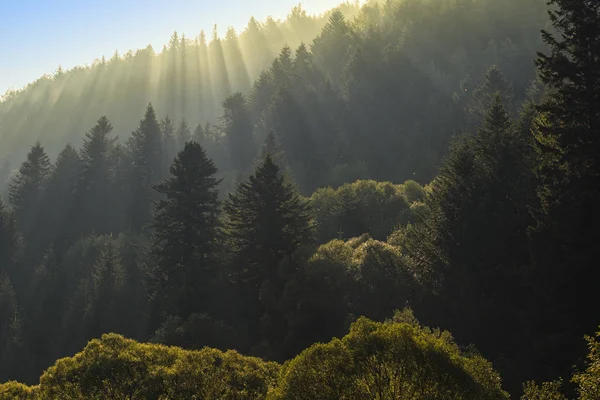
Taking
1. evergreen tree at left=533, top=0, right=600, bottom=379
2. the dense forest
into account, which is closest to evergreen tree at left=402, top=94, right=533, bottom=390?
the dense forest

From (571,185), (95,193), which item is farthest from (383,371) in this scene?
(95,193)

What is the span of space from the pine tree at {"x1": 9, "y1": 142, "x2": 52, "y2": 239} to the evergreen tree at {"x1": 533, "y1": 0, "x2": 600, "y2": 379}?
8085 centimetres

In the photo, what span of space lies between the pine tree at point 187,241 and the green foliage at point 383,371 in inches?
1044

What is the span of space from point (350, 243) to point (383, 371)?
3041cm

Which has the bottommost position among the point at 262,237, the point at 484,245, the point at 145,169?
the point at 484,245

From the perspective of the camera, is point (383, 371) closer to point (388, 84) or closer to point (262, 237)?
point (262, 237)

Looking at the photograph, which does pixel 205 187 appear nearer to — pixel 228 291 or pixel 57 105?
pixel 228 291

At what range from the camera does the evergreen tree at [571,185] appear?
2142 centimetres

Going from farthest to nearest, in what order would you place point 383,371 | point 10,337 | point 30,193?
point 30,193 < point 10,337 < point 383,371

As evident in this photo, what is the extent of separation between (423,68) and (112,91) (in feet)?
418

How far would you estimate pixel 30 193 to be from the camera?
271 feet

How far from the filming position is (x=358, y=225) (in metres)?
54.8

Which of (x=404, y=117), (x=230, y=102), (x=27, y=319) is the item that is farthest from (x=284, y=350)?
(x=230, y=102)

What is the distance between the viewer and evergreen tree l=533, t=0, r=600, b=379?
843 inches
